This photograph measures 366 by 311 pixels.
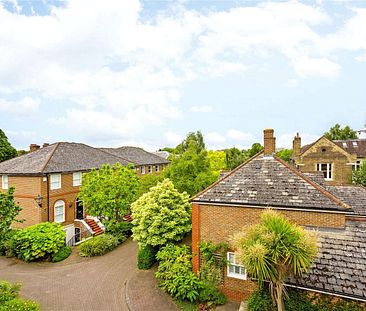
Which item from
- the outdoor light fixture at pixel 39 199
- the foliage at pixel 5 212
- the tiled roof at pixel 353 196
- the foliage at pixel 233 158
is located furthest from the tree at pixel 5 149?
the tiled roof at pixel 353 196

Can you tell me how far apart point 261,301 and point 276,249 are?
3773mm

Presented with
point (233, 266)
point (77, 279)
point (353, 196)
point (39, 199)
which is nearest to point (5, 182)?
point (39, 199)

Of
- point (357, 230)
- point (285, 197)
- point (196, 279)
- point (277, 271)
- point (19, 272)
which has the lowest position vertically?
point (19, 272)

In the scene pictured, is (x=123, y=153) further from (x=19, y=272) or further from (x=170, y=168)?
(x=19, y=272)

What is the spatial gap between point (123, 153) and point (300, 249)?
1594 inches

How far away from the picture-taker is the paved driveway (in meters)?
13.2

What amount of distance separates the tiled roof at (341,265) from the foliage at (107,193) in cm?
1643

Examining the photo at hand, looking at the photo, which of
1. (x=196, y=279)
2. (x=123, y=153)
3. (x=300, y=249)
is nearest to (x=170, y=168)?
(x=196, y=279)

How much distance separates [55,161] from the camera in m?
25.9

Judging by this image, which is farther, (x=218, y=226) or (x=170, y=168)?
(x=170, y=168)

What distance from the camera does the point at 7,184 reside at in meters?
25.3

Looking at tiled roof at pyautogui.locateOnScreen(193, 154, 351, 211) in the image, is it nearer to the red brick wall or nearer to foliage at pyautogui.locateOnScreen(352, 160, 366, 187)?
the red brick wall

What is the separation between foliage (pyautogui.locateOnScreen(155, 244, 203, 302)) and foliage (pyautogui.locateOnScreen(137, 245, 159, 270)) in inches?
66.9

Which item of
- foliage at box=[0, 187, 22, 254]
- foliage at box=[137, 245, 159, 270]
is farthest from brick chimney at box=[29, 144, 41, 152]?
foliage at box=[137, 245, 159, 270]
